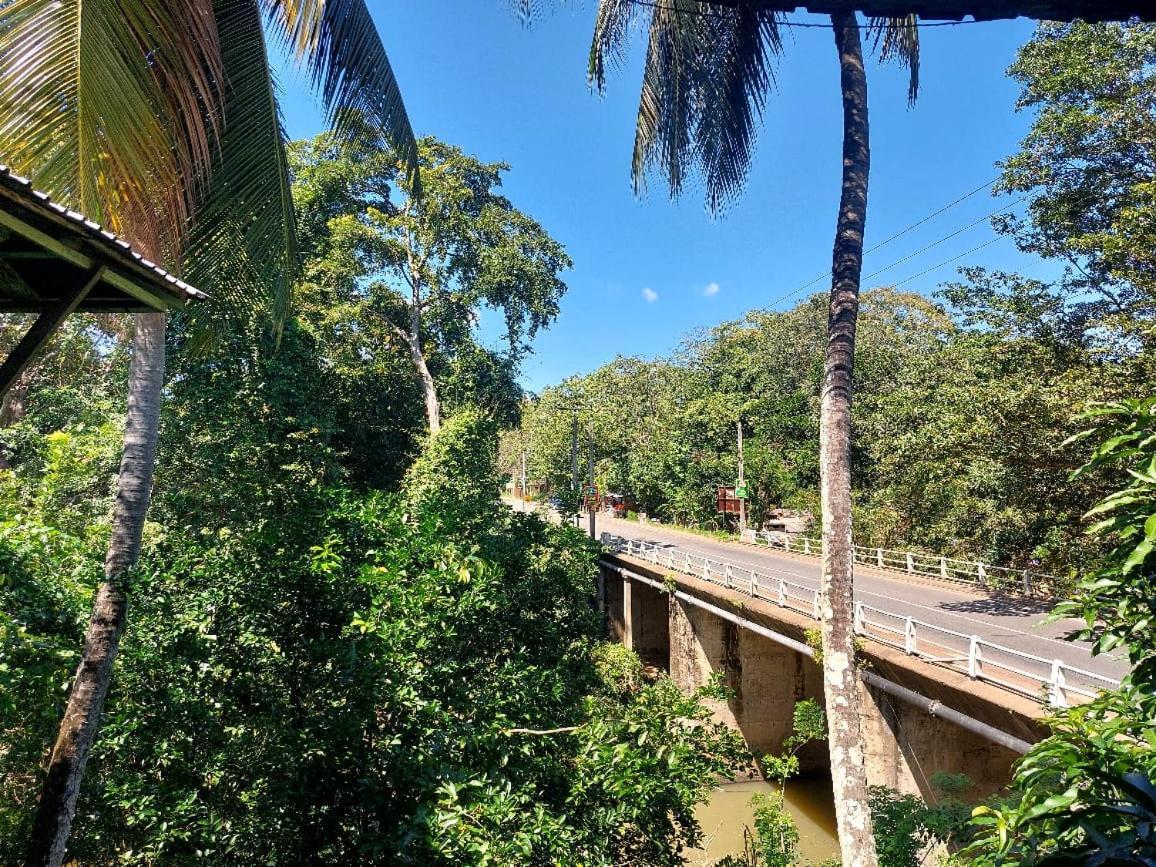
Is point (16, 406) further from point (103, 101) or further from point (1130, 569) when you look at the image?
point (1130, 569)

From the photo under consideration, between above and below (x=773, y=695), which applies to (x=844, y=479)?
above

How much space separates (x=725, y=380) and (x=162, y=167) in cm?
3428

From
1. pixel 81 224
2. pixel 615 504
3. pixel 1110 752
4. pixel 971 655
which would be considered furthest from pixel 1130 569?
pixel 615 504

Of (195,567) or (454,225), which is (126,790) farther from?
(454,225)

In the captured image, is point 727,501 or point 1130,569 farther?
point 727,501

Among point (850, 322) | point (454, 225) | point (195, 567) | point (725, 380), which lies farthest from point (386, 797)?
point (725, 380)

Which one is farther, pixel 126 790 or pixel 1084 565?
pixel 1084 565

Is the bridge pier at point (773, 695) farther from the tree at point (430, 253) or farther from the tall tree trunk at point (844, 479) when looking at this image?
the tree at point (430, 253)

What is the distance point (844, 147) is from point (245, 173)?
19.0 ft

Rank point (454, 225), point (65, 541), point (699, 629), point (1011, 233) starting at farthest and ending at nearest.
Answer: point (454, 225) → point (699, 629) → point (1011, 233) → point (65, 541)

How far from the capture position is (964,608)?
1310cm

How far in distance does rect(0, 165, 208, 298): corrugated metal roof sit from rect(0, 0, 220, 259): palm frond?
0.91 m

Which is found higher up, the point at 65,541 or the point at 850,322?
the point at 850,322

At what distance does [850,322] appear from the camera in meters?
6.22
